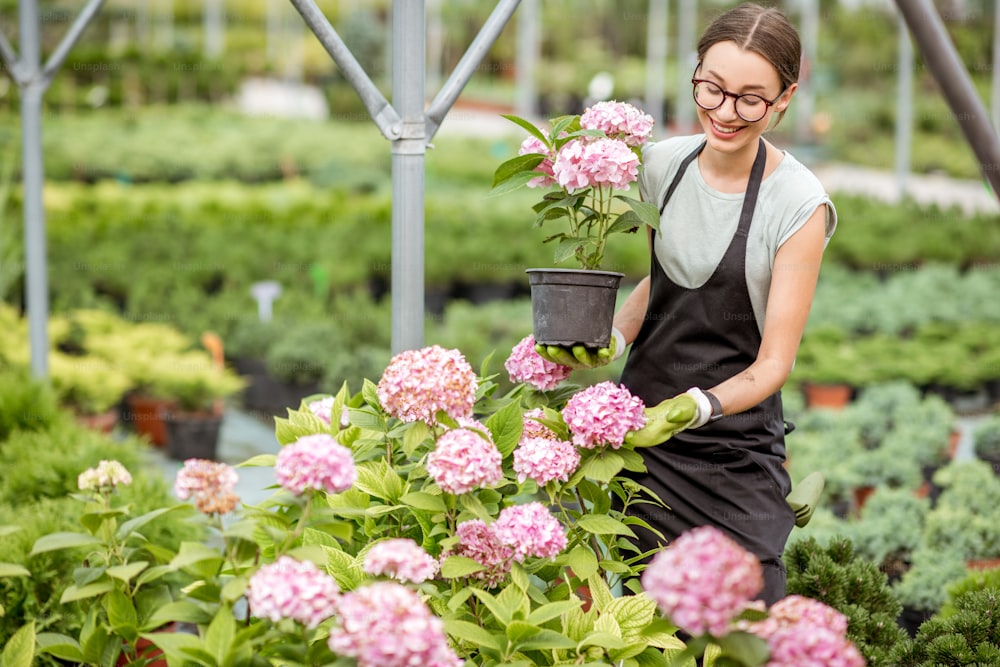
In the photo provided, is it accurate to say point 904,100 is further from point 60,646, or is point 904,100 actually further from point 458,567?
point 60,646

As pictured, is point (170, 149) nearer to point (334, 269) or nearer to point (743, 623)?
point (334, 269)

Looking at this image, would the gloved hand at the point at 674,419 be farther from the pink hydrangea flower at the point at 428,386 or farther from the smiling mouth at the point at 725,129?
the smiling mouth at the point at 725,129

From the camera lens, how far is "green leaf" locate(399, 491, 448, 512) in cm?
173

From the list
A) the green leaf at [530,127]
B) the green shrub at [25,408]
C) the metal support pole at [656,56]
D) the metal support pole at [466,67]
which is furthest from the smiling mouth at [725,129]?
the metal support pole at [656,56]

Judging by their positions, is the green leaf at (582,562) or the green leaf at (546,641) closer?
the green leaf at (546,641)

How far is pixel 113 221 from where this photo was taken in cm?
830

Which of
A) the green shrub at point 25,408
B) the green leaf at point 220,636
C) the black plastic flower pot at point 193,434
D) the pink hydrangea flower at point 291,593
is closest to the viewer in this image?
the pink hydrangea flower at point 291,593

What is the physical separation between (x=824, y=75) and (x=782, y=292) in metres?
29.7

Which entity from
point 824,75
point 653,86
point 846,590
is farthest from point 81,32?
point 824,75

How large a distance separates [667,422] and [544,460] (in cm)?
22

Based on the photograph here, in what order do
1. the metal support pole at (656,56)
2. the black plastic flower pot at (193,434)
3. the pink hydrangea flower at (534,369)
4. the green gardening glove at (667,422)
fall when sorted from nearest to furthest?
the green gardening glove at (667,422) < the pink hydrangea flower at (534,369) < the black plastic flower pot at (193,434) < the metal support pole at (656,56)

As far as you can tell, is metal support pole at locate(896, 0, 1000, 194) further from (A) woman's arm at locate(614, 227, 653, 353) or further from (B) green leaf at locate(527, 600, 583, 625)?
(B) green leaf at locate(527, 600, 583, 625)

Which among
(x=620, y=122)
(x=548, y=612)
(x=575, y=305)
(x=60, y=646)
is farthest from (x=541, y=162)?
(x=60, y=646)

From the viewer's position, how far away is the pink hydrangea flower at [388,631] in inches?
48.2
